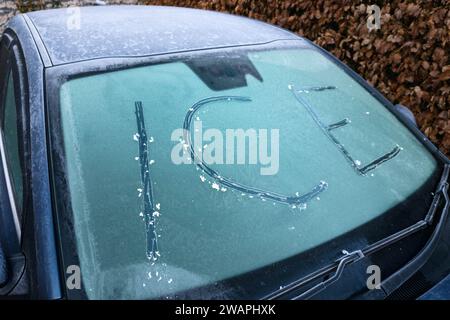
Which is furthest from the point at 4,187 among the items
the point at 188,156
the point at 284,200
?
the point at 284,200

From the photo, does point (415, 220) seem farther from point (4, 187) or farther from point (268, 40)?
point (4, 187)

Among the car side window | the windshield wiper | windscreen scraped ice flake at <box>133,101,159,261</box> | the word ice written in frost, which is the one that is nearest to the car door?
the car side window

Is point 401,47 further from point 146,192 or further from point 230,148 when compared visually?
point 146,192

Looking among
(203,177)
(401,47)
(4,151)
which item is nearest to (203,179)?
(203,177)

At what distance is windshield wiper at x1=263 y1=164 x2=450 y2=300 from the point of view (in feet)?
4.10

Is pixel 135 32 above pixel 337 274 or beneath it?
above

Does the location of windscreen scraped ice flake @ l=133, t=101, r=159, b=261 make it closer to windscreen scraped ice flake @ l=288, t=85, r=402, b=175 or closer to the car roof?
the car roof

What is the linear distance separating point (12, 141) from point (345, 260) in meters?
1.35

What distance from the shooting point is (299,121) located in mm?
1711

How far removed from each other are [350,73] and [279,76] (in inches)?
17.4

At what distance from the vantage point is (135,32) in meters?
1.89

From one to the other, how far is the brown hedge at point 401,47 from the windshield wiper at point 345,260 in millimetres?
1515

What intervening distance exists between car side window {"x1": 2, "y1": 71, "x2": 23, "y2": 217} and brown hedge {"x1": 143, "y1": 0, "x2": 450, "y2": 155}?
2360 millimetres
